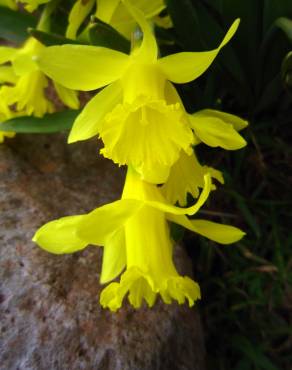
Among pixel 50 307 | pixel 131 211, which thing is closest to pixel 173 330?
pixel 50 307

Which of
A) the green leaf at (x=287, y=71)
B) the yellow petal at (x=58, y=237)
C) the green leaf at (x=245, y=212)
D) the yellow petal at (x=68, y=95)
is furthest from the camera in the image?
the green leaf at (x=245, y=212)

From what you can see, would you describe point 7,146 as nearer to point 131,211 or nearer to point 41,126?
point 41,126

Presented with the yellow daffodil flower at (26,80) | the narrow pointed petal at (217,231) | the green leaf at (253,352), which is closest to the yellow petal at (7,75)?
the yellow daffodil flower at (26,80)

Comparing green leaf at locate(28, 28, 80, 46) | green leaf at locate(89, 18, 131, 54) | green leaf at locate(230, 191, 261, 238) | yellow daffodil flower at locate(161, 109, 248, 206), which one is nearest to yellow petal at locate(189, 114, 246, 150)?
yellow daffodil flower at locate(161, 109, 248, 206)

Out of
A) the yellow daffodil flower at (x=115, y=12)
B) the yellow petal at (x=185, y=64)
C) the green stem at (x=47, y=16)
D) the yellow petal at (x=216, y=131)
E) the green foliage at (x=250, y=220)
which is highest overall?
the yellow petal at (x=185, y=64)

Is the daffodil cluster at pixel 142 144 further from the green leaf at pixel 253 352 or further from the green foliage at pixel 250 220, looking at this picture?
the green leaf at pixel 253 352

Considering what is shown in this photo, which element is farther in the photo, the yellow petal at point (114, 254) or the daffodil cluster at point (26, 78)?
the daffodil cluster at point (26, 78)

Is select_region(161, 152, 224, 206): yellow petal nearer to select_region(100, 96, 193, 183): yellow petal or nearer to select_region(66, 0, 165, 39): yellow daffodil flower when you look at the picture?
select_region(100, 96, 193, 183): yellow petal
